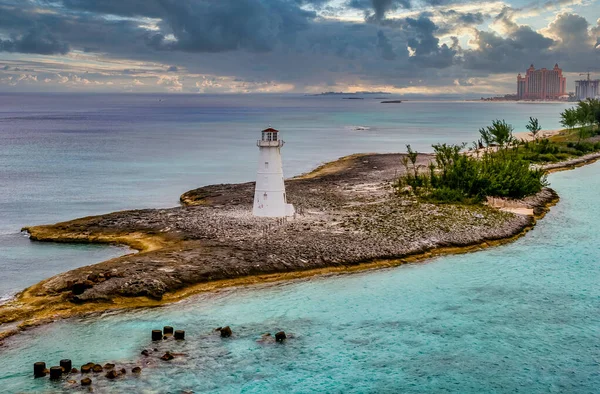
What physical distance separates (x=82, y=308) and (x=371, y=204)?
2720cm

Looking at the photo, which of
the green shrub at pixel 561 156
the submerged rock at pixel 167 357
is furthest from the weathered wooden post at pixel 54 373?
the green shrub at pixel 561 156

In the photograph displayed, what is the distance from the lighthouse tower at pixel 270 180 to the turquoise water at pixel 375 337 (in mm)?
11605

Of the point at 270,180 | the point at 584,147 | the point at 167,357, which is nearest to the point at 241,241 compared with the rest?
the point at 270,180

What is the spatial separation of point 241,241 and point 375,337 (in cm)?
1447

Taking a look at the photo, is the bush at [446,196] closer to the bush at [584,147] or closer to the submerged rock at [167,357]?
the submerged rock at [167,357]

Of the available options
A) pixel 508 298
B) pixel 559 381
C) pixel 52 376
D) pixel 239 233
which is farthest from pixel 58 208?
pixel 559 381

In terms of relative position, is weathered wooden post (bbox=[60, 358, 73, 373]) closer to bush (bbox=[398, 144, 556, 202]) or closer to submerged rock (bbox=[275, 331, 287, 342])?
submerged rock (bbox=[275, 331, 287, 342])

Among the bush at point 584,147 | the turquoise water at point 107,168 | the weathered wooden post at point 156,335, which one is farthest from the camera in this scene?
the bush at point 584,147

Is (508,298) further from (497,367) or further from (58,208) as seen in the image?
(58,208)

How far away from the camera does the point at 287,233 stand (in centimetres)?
4112

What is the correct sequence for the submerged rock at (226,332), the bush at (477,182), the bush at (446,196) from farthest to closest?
1. the bush at (477,182)
2. the bush at (446,196)
3. the submerged rock at (226,332)

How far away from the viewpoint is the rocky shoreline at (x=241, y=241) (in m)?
30.9

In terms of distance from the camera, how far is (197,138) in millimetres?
147000

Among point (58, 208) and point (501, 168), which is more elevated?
point (501, 168)
